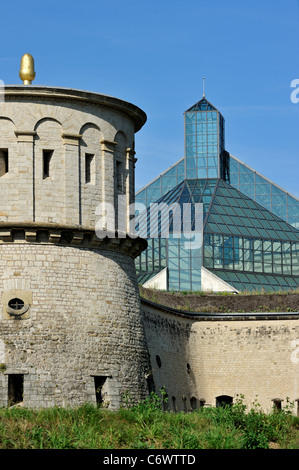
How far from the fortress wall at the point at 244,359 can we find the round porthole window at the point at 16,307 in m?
15.1

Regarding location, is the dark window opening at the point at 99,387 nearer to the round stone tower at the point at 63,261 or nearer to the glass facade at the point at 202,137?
the round stone tower at the point at 63,261

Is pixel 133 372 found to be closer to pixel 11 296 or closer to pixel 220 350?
pixel 11 296

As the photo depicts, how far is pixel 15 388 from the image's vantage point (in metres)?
29.4

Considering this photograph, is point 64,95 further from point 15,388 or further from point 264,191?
point 264,191

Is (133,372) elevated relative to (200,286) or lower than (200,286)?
lower

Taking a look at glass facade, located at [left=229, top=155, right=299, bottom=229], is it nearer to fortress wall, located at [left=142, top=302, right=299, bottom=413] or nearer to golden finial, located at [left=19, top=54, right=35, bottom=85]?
fortress wall, located at [left=142, top=302, right=299, bottom=413]

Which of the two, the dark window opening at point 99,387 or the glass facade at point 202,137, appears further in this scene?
the glass facade at point 202,137

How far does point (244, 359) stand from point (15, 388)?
1787 centimetres

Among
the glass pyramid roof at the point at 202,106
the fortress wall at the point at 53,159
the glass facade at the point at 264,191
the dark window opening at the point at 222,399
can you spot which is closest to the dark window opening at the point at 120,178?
the fortress wall at the point at 53,159

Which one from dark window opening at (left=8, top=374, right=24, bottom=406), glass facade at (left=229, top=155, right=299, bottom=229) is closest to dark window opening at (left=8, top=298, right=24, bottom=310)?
dark window opening at (left=8, top=374, right=24, bottom=406)

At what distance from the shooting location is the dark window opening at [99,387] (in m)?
30.5

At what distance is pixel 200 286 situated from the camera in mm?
63906
